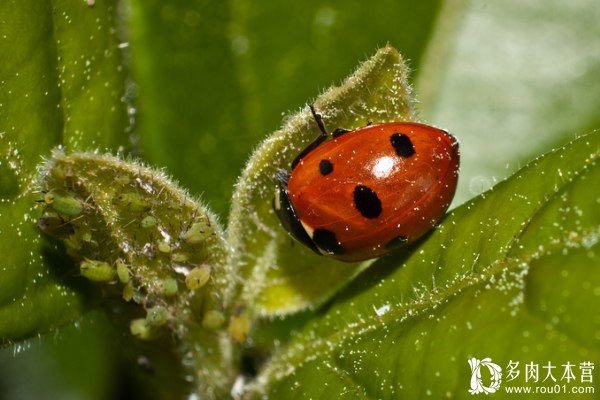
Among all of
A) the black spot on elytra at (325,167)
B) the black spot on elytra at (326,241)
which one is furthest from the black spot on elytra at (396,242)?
the black spot on elytra at (325,167)

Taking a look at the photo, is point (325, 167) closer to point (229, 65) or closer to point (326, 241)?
point (326, 241)

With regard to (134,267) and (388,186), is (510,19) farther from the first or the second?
(134,267)

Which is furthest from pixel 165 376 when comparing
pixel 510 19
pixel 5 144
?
pixel 510 19

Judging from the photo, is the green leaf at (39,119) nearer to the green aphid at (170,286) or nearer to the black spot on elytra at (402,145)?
the green aphid at (170,286)

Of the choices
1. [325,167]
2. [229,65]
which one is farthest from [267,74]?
[325,167]

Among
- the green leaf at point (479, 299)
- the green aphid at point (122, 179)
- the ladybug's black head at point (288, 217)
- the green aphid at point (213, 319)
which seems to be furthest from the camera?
the ladybug's black head at point (288, 217)

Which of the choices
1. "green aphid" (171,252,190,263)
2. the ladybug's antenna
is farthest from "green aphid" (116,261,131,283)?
the ladybug's antenna
